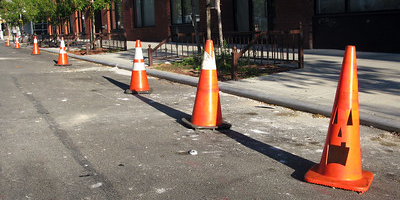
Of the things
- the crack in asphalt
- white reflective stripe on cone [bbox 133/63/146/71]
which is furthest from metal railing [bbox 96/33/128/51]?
the crack in asphalt

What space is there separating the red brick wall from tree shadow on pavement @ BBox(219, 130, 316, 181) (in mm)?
11077

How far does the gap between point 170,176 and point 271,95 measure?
4083 millimetres

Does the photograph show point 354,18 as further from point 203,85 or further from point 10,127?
point 10,127

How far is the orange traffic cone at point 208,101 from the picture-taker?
571cm

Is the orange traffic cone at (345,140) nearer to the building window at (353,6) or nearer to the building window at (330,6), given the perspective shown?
the building window at (353,6)

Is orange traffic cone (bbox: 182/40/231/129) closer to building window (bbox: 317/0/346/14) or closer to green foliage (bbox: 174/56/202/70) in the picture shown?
green foliage (bbox: 174/56/202/70)

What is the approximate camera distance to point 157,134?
18.4 ft

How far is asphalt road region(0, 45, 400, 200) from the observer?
3748mm

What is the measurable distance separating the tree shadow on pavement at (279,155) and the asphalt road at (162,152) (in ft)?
0.04

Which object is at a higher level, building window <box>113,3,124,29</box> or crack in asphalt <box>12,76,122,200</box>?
building window <box>113,3,124,29</box>

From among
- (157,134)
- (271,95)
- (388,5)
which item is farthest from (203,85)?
(388,5)

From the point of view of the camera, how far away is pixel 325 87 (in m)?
8.29

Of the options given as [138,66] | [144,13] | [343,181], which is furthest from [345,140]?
[144,13]

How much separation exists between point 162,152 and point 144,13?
24860mm
